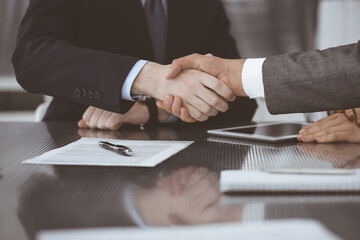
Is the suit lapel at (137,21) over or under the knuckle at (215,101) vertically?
over

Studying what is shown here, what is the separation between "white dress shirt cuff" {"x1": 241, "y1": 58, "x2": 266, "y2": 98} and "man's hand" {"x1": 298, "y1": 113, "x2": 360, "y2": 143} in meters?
0.21

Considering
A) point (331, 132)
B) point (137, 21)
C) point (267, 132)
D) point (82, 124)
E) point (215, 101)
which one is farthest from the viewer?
point (137, 21)

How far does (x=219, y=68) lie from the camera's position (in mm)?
1406

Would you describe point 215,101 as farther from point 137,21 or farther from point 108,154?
point 137,21

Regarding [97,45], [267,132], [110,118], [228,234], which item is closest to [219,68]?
[267,132]

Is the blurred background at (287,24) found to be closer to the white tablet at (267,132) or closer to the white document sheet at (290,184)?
the white tablet at (267,132)

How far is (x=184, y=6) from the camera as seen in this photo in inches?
77.3

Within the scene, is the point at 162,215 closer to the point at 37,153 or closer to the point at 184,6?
the point at 37,153

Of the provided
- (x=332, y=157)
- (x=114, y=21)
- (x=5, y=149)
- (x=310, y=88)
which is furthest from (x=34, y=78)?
(x=332, y=157)

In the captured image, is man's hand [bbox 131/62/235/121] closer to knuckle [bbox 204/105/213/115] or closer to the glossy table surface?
knuckle [bbox 204/105/213/115]

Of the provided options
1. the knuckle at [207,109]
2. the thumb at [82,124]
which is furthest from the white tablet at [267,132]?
the thumb at [82,124]

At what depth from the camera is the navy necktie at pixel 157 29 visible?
1.88 metres

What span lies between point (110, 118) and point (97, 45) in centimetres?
49

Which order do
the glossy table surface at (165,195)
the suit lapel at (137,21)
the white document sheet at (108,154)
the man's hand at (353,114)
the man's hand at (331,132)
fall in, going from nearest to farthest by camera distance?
the glossy table surface at (165,195) < the white document sheet at (108,154) < the man's hand at (331,132) < the man's hand at (353,114) < the suit lapel at (137,21)
